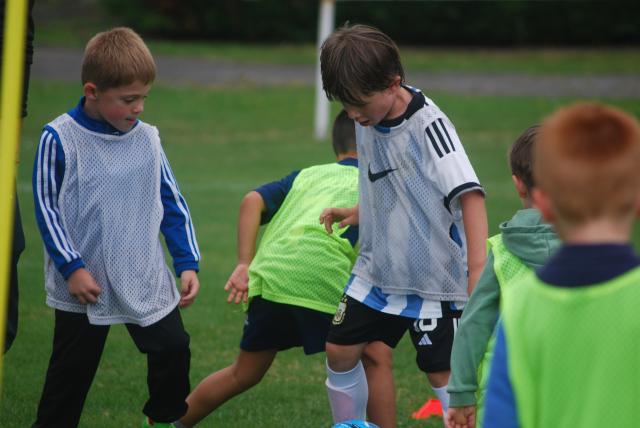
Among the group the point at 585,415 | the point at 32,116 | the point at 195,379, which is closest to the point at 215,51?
the point at 32,116

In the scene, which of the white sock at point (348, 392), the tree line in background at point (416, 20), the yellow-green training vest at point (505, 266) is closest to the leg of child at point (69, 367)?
the white sock at point (348, 392)

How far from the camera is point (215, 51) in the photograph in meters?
32.1

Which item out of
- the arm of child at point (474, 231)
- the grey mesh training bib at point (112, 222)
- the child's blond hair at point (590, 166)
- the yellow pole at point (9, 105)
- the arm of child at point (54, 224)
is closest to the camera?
the child's blond hair at point (590, 166)

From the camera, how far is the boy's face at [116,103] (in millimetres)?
4242

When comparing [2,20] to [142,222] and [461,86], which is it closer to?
[142,222]

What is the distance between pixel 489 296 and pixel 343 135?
78.6 inches

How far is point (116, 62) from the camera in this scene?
4.24 metres

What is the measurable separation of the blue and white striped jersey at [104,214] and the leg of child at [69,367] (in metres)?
0.08

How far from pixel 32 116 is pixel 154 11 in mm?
14471

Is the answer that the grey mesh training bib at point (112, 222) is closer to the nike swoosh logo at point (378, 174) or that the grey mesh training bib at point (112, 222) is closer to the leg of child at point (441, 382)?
the nike swoosh logo at point (378, 174)

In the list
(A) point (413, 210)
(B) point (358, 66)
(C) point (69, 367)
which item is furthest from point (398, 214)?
(C) point (69, 367)

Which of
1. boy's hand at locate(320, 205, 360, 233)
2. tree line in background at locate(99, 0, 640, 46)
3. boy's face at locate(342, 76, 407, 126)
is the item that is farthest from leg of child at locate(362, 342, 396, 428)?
tree line in background at locate(99, 0, 640, 46)

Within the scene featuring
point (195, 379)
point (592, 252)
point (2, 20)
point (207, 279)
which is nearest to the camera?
point (592, 252)

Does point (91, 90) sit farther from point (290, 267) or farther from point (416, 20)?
point (416, 20)
